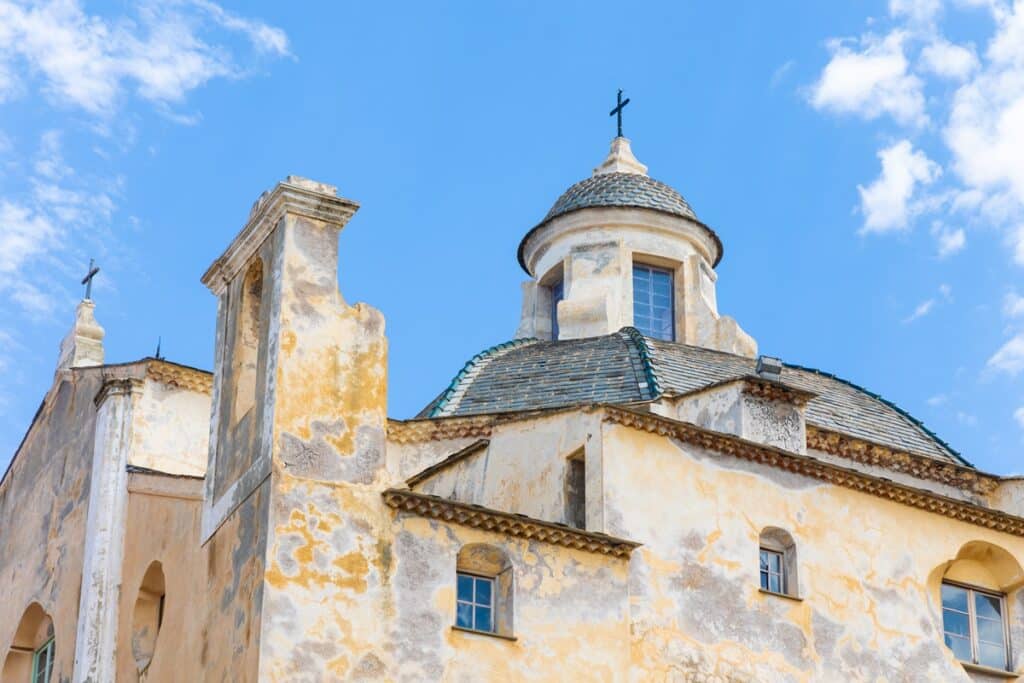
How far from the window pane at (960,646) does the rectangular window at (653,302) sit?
9.62 m

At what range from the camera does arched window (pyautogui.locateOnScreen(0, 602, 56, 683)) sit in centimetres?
2542

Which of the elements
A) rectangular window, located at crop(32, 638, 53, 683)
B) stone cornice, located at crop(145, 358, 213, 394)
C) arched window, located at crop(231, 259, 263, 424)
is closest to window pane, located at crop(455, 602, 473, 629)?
arched window, located at crop(231, 259, 263, 424)

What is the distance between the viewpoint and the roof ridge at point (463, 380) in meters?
28.4

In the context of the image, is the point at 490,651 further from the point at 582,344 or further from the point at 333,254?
the point at 582,344

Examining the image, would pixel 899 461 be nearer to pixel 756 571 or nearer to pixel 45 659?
pixel 756 571

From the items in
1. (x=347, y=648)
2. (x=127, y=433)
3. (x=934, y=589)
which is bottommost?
(x=347, y=648)

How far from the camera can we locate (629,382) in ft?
89.4

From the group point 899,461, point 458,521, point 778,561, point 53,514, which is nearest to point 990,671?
point 778,561

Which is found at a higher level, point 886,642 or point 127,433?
point 127,433

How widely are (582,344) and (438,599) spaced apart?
9.85 meters

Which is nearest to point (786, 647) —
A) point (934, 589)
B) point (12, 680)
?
point (934, 589)

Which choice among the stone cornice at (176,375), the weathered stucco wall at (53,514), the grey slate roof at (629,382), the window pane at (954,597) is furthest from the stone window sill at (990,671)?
the weathered stucco wall at (53,514)

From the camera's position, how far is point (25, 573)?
26109 mm

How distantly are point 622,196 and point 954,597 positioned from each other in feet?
36.3
